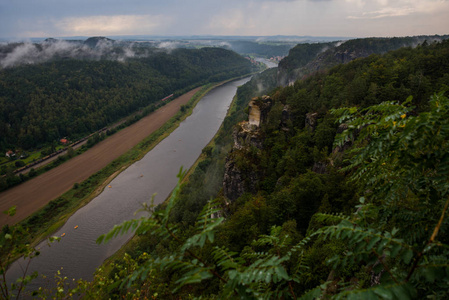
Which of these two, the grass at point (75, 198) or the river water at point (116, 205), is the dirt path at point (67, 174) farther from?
the river water at point (116, 205)

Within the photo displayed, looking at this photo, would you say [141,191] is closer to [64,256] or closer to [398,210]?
[64,256]

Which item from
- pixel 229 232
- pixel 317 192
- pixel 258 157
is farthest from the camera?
pixel 258 157

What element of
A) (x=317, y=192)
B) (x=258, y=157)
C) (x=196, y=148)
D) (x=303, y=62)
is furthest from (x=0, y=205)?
(x=303, y=62)

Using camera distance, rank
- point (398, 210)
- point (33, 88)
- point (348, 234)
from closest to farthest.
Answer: point (348, 234) < point (398, 210) < point (33, 88)

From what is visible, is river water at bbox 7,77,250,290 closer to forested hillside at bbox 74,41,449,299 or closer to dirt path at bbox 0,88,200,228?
forested hillside at bbox 74,41,449,299

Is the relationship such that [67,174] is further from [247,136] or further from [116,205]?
[247,136]

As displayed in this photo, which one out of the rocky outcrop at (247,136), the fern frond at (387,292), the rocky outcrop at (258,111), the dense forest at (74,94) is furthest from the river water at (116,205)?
the dense forest at (74,94)

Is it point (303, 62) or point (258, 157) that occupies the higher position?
point (303, 62)
